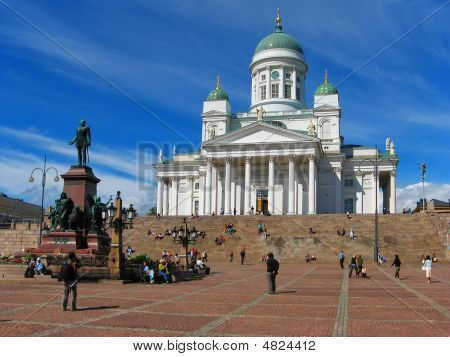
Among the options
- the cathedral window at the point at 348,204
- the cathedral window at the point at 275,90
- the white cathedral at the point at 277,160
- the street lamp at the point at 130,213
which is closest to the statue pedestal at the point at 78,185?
the street lamp at the point at 130,213

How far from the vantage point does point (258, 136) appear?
6869 cm

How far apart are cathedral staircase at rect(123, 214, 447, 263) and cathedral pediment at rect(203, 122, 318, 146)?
1493 centimetres

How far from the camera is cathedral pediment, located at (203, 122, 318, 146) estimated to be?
67812mm

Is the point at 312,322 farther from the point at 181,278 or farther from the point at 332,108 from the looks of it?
the point at 332,108

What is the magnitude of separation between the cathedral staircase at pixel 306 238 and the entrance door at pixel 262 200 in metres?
14.4

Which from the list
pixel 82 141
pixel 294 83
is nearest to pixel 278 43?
pixel 294 83

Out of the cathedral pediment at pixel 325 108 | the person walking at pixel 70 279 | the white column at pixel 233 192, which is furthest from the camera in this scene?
the cathedral pediment at pixel 325 108

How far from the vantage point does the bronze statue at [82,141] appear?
83.9 feet

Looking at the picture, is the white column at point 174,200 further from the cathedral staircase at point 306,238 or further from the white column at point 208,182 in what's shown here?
the cathedral staircase at point 306,238

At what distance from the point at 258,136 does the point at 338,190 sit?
13460 millimetres

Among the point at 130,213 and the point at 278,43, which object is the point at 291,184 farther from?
the point at 130,213

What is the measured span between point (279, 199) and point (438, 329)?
196 feet

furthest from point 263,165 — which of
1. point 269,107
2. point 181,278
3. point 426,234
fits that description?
point 181,278

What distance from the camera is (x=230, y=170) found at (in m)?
69.3
